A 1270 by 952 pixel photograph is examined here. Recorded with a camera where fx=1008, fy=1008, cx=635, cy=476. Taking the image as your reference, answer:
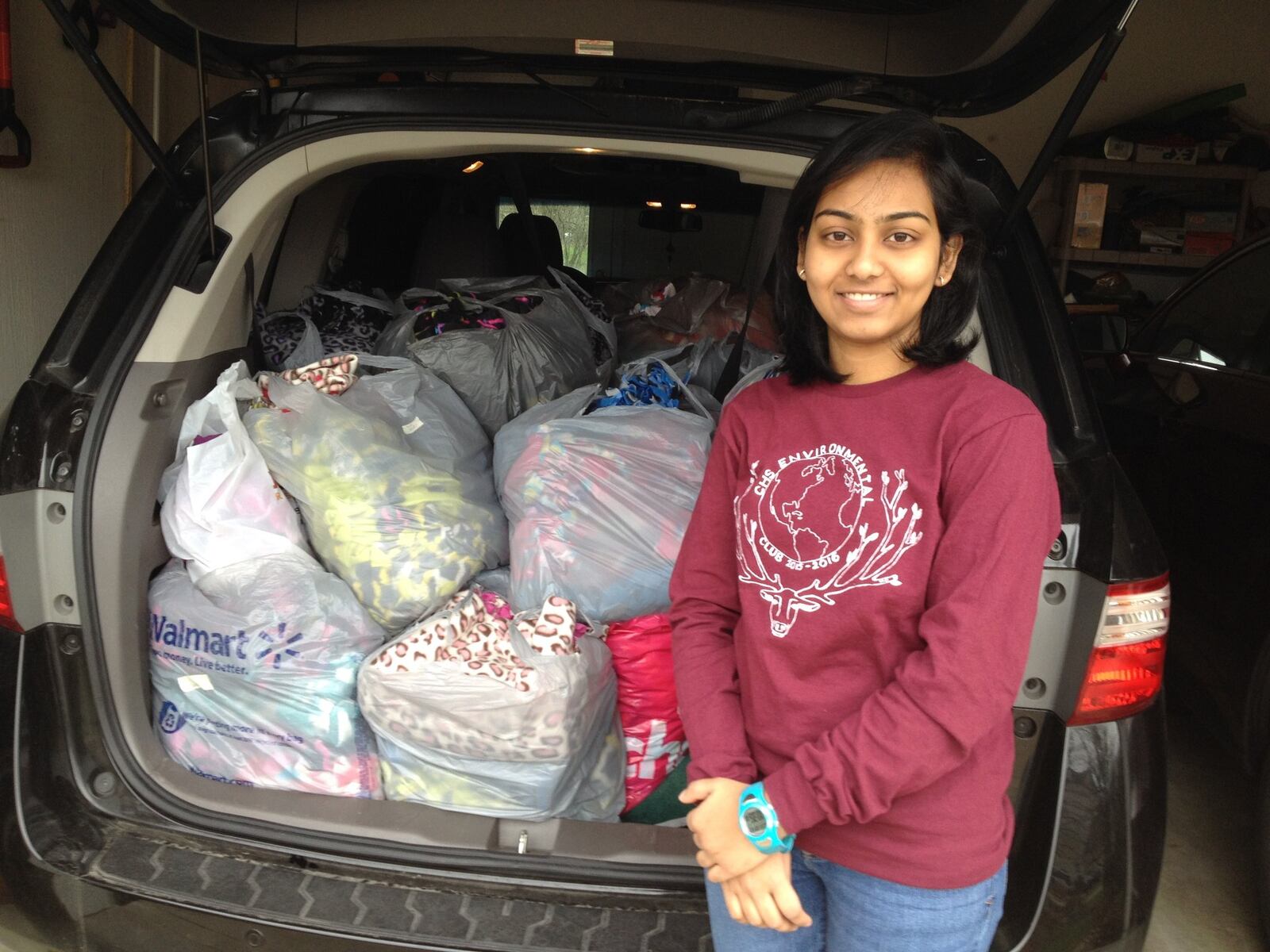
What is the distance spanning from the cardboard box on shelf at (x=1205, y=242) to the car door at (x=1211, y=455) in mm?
3125

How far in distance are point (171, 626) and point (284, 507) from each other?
0.32 metres

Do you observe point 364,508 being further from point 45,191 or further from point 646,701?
point 45,191

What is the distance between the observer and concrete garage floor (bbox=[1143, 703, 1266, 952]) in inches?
96.7

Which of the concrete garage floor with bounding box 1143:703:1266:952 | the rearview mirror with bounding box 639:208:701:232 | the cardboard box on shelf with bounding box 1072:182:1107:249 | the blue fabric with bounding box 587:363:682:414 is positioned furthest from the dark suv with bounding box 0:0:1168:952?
the cardboard box on shelf with bounding box 1072:182:1107:249

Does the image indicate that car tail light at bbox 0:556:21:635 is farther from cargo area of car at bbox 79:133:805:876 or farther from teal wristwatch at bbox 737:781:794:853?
teal wristwatch at bbox 737:781:794:853

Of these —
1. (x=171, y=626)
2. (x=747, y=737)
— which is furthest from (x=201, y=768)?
(x=747, y=737)

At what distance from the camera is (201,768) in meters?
1.88

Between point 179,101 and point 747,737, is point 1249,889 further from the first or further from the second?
point 179,101

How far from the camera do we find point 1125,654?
1.52 meters

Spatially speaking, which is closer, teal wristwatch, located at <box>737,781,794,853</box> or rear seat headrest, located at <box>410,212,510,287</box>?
teal wristwatch, located at <box>737,781,794,853</box>

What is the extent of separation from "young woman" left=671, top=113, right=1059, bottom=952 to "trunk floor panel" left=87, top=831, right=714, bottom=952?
1.03 ft

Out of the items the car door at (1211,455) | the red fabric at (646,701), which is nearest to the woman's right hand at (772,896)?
the red fabric at (646,701)

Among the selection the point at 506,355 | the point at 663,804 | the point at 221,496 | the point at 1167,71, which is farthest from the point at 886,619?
the point at 1167,71

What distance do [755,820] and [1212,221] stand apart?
620 cm
